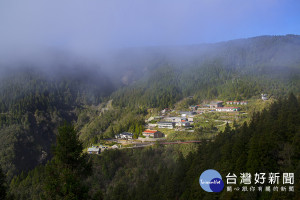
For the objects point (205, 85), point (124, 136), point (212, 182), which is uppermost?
point (205, 85)

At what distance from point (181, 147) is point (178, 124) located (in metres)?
16.1

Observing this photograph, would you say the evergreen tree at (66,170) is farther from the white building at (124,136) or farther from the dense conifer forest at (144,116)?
the white building at (124,136)

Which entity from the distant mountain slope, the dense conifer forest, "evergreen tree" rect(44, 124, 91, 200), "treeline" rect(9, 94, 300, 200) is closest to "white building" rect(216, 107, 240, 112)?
the dense conifer forest

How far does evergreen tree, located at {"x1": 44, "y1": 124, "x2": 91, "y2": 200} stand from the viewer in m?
10.1

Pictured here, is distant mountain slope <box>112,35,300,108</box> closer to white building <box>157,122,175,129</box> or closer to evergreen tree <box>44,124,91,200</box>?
white building <box>157,122,175,129</box>

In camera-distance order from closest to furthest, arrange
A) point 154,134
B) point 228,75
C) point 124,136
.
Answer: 1. point 154,134
2. point 124,136
3. point 228,75

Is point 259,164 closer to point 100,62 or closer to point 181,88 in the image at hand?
point 181,88

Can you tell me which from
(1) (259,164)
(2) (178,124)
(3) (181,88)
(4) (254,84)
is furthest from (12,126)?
(4) (254,84)

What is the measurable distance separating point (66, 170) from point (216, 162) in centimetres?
1565

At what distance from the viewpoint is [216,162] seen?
21078mm

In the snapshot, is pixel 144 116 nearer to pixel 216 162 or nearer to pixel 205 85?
pixel 205 85

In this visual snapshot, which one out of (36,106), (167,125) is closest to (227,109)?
(167,125)

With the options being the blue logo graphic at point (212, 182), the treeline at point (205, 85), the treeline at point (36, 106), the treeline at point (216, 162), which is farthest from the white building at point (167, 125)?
the treeline at point (36, 106)

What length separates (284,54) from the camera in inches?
5069
